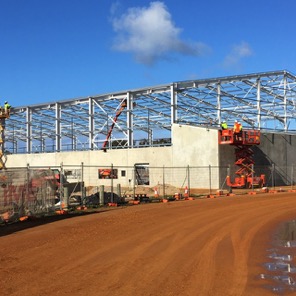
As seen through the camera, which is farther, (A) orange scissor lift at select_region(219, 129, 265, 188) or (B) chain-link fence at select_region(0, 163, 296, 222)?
(A) orange scissor lift at select_region(219, 129, 265, 188)

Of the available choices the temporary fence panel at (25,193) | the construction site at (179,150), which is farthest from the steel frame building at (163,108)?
the temporary fence panel at (25,193)

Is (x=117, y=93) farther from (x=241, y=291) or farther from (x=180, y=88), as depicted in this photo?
(x=241, y=291)

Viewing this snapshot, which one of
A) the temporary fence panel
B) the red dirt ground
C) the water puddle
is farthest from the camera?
the temporary fence panel

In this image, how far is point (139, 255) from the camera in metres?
9.43

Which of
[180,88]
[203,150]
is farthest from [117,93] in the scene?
[203,150]

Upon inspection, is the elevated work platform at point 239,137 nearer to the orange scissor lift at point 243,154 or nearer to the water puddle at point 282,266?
the orange scissor lift at point 243,154

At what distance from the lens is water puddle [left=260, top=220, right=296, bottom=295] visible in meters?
6.75

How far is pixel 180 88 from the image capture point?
3691cm

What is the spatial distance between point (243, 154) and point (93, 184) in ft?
49.8

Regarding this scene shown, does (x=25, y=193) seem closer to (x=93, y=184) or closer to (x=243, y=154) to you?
(x=243, y=154)

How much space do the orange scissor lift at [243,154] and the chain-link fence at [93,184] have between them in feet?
1.78

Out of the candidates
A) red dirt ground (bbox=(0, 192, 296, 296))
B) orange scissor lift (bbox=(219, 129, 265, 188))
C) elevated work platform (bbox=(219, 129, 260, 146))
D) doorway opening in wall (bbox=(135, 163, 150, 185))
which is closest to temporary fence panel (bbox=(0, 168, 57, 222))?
red dirt ground (bbox=(0, 192, 296, 296))

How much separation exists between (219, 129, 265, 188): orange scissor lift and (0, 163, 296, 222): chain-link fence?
54cm

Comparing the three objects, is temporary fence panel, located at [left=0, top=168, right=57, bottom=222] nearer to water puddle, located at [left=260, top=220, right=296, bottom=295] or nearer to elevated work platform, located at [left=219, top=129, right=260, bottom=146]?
water puddle, located at [left=260, top=220, right=296, bottom=295]
